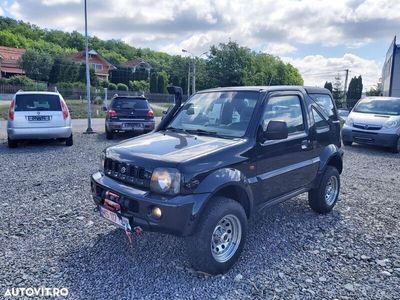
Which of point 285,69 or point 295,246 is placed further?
point 285,69

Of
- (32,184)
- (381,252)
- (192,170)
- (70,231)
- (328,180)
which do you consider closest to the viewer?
(192,170)

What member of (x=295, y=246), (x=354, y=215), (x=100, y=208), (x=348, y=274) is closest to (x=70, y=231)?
(x=100, y=208)

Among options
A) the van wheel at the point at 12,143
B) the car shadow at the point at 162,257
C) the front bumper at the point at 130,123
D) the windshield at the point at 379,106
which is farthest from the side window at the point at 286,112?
the van wheel at the point at 12,143

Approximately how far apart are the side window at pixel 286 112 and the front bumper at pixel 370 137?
301 inches

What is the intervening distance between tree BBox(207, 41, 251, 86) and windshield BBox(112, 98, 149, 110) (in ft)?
177

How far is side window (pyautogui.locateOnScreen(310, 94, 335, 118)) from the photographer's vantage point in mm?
5085

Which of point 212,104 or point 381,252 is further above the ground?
point 212,104

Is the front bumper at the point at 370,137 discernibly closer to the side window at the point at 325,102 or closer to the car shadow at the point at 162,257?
the side window at the point at 325,102

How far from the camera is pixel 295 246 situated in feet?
13.4

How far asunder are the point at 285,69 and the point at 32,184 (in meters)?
101

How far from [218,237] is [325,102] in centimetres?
300

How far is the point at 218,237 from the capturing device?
3.47 meters

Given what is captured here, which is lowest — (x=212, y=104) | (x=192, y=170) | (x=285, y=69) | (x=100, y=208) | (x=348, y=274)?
(x=348, y=274)

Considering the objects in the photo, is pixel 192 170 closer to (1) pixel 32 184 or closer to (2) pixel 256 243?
(2) pixel 256 243
